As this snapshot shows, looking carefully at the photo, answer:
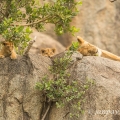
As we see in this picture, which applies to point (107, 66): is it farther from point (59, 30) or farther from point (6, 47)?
point (6, 47)

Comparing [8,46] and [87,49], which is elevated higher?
[8,46]

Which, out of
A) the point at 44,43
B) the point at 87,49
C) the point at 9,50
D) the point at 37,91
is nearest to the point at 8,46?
the point at 9,50

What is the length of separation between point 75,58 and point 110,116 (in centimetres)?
195

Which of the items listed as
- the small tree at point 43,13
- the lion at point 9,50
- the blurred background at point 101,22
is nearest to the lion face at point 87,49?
the small tree at point 43,13

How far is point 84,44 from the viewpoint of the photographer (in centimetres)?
1136

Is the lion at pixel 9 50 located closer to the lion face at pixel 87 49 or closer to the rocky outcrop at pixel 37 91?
the rocky outcrop at pixel 37 91

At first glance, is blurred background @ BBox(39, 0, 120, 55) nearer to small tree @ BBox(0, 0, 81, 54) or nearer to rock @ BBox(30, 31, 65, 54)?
rock @ BBox(30, 31, 65, 54)

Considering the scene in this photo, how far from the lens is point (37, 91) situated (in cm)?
980

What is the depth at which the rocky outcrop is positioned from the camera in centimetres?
949

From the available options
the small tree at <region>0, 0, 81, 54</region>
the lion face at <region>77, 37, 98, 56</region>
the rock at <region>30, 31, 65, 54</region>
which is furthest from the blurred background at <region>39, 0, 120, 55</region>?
the small tree at <region>0, 0, 81, 54</region>

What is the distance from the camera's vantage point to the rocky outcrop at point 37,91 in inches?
374

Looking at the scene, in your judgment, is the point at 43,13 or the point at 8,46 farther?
the point at 43,13

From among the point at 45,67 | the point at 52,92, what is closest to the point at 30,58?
the point at 45,67

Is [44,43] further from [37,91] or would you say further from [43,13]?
[37,91]
